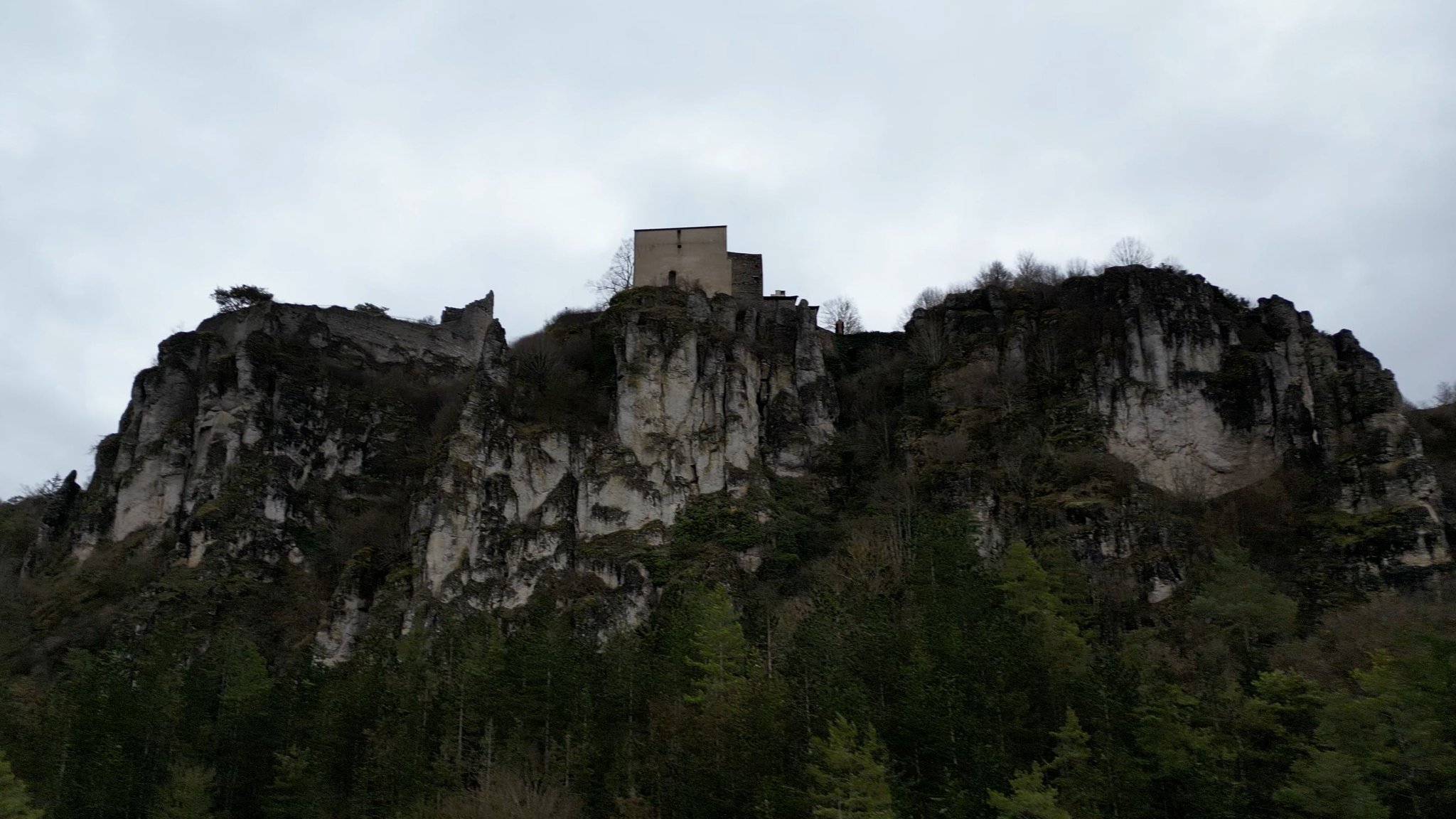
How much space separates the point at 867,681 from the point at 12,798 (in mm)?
23598

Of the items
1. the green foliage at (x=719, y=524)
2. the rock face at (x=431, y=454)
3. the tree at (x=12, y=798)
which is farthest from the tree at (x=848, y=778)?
the green foliage at (x=719, y=524)

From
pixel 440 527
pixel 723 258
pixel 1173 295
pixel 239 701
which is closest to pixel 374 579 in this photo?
pixel 440 527

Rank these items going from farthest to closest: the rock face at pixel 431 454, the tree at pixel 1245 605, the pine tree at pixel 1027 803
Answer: the rock face at pixel 431 454
the tree at pixel 1245 605
the pine tree at pixel 1027 803

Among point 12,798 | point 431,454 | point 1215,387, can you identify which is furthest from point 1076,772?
point 431,454

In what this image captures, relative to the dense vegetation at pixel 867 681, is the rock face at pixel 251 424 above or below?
above

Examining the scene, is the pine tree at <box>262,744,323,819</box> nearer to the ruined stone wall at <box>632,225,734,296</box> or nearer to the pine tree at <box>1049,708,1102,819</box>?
the pine tree at <box>1049,708,1102,819</box>

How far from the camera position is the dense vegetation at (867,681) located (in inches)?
1273

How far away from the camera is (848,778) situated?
28688mm

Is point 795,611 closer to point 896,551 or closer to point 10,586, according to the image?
point 896,551

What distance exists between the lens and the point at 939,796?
30781mm

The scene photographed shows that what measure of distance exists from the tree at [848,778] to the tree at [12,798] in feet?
72.0

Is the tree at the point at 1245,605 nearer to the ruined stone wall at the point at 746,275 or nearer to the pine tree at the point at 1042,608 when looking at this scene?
the pine tree at the point at 1042,608

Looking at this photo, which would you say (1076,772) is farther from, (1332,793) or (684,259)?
(684,259)

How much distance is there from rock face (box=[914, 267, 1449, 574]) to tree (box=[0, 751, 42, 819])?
144 feet
